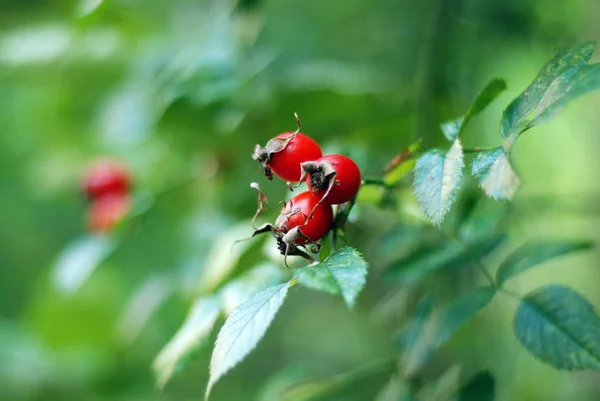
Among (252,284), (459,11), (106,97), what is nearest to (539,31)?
(459,11)

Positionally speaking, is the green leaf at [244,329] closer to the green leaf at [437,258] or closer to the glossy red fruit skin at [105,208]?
the green leaf at [437,258]

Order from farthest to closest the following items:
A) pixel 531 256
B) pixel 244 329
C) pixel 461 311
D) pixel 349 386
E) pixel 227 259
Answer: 1. pixel 349 386
2. pixel 227 259
3. pixel 531 256
4. pixel 461 311
5. pixel 244 329

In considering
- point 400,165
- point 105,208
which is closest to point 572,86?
point 400,165

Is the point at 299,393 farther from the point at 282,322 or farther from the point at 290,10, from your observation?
the point at 282,322

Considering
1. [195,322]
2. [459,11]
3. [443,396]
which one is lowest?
[443,396]

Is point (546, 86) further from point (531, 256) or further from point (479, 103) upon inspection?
point (531, 256)

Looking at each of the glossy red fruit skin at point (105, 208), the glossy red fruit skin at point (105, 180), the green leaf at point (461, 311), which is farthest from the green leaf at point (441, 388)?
the glossy red fruit skin at point (105, 180)
